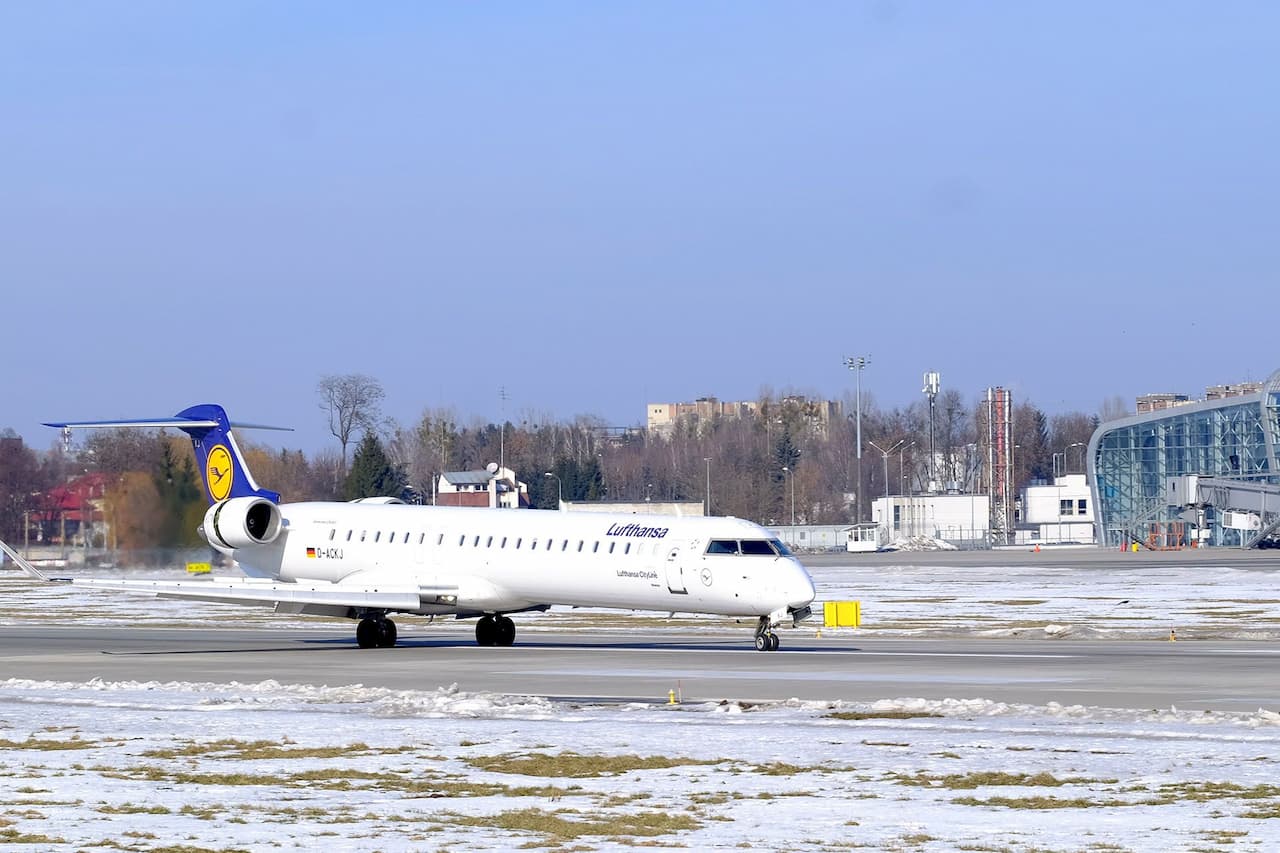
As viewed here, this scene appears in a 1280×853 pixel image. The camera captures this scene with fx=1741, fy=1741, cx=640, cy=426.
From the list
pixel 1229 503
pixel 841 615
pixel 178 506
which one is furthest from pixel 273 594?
pixel 1229 503

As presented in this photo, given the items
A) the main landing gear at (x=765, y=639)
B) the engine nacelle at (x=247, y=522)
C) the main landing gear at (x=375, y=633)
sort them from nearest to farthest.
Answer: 1. the main landing gear at (x=765, y=639)
2. the main landing gear at (x=375, y=633)
3. the engine nacelle at (x=247, y=522)

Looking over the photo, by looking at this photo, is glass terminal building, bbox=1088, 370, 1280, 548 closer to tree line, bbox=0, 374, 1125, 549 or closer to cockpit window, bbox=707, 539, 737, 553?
tree line, bbox=0, 374, 1125, 549

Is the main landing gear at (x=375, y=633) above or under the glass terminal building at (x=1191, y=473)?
under

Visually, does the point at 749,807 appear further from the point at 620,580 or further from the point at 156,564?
the point at 156,564

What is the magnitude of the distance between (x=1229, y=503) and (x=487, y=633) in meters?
78.9

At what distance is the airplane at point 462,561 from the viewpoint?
30.8 meters

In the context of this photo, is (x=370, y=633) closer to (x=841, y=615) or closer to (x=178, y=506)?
(x=841, y=615)

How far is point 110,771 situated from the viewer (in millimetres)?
15664

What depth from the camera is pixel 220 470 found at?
38469 mm

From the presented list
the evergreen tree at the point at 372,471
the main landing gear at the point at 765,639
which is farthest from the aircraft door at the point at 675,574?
the evergreen tree at the point at 372,471

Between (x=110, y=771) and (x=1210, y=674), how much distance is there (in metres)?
16.2

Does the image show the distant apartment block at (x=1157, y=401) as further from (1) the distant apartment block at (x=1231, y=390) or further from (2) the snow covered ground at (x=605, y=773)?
(2) the snow covered ground at (x=605, y=773)

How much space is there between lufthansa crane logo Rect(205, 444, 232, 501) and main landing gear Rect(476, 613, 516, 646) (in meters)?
7.24

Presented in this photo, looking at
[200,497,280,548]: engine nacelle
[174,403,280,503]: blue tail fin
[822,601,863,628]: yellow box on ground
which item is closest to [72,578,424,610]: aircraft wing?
[200,497,280,548]: engine nacelle
